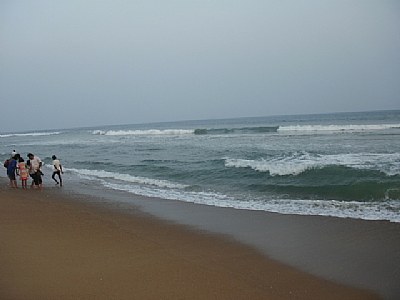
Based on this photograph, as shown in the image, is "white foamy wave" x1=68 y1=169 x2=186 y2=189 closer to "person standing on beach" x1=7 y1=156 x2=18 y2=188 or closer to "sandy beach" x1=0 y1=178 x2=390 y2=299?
"person standing on beach" x1=7 y1=156 x2=18 y2=188

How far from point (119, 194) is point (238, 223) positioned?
5242 mm

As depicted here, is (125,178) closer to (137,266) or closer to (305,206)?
(305,206)

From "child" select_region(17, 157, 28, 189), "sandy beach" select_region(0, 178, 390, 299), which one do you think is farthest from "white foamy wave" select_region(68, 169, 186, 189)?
"sandy beach" select_region(0, 178, 390, 299)

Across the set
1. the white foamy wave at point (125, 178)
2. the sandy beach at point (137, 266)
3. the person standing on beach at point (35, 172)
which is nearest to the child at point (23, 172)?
the person standing on beach at point (35, 172)

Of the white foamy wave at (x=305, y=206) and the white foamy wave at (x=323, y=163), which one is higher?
the white foamy wave at (x=323, y=163)

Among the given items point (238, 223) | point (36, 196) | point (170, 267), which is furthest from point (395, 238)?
point (36, 196)

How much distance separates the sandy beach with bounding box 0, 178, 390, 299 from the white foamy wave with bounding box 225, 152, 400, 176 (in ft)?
22.5

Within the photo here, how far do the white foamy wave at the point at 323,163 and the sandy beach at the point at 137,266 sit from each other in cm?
685

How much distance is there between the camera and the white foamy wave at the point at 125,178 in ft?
44.3

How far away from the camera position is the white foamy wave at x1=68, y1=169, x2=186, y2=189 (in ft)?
44.3

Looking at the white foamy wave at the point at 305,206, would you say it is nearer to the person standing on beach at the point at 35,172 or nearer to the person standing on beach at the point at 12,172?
the person standing on beach at the point at 35,172

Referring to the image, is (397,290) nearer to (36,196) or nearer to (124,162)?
(36,196)

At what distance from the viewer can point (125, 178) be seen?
15570 millimetres

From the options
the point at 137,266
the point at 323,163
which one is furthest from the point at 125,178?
the point at 137,266
